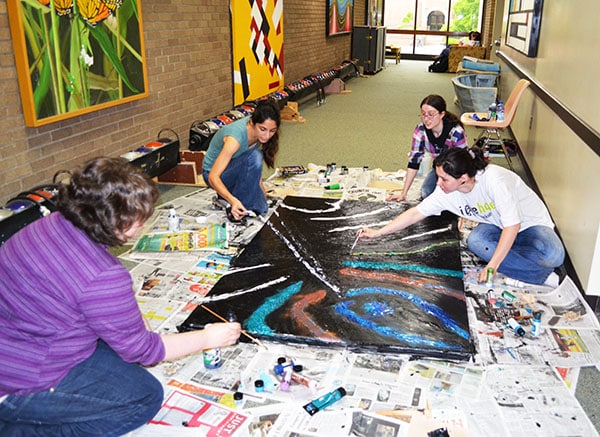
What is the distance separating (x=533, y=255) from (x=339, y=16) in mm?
9341

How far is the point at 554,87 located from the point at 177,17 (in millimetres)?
3153

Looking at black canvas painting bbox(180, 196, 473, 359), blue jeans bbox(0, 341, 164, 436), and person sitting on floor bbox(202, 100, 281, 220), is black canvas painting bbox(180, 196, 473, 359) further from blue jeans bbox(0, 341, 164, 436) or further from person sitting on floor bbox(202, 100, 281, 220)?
blue jeans bbox(0, 341, 164, 436)

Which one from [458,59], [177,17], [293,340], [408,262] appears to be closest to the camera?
[293,340]

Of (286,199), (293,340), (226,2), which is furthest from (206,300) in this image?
(226,2)

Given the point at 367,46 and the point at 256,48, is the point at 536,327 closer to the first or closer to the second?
the point at 256,48

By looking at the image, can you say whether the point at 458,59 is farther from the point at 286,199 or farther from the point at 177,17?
the point at 286,199

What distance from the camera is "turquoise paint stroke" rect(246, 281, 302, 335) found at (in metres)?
2.41

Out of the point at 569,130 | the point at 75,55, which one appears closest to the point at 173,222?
the point at 75,55

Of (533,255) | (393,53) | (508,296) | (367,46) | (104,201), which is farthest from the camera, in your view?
(393,53)

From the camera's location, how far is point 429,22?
17578mm

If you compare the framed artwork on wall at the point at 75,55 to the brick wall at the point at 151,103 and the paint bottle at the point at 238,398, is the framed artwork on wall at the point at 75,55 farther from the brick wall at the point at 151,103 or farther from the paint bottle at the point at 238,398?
the paint bottle at the point at 238,398

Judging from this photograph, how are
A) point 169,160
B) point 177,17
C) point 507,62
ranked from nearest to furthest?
1. point 169,160
2. point 177,17
3. point 507,62

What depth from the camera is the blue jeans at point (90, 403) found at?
1662 millimetres

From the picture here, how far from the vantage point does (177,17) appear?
16.2ft
